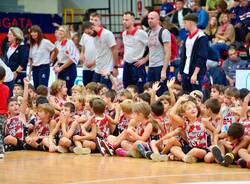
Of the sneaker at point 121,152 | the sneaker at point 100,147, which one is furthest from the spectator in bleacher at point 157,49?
the sneaker at point 121,152

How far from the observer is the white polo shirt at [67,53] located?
2078cm

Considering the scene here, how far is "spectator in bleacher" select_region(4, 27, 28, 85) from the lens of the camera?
20500mm

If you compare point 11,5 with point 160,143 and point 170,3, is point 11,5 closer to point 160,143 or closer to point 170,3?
point 170,3

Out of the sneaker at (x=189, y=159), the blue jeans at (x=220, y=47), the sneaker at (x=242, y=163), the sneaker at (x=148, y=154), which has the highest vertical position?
the blue jeans at (x=220, y=47)

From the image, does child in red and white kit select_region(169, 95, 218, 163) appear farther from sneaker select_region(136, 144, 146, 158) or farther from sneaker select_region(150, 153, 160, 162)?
sneaker select_region(136, 144, 146, 158)

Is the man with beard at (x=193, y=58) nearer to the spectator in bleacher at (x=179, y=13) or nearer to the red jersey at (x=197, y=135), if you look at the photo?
the red jersey at (x=197, y=135)

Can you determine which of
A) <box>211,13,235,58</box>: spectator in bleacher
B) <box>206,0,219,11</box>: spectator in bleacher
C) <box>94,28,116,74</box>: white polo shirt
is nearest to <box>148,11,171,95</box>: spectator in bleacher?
<box>94,28,116,74</box>: white polo shirt

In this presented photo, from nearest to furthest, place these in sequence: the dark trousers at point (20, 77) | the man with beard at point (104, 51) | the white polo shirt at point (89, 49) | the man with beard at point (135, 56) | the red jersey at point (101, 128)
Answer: the red jersey at point (101, 128)
the man with beard at point (135, 56)
the man with beard at point (104, 51)
the white polo shirt at point (89, 49)
the dark trousers at point (20, 77)

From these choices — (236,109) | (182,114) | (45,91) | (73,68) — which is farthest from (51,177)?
(73,68)

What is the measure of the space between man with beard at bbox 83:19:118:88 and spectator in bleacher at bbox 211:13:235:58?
4288 mm

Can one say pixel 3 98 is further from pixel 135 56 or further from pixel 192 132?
pixel 135 56

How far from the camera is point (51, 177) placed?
40.0 feet

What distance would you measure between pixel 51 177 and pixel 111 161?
1.99m

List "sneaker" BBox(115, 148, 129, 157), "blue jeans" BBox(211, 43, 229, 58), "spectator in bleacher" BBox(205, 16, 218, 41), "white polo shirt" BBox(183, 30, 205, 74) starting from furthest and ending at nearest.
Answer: "spectator in bleacher" BBox(205, 16, 218, 41), "blue jeans" BBox(211, 43, 229, 58), "white polo shirt" BBox(183, 30, 205, 74), "sneaker" BBox(115, 148, 129, 157)
